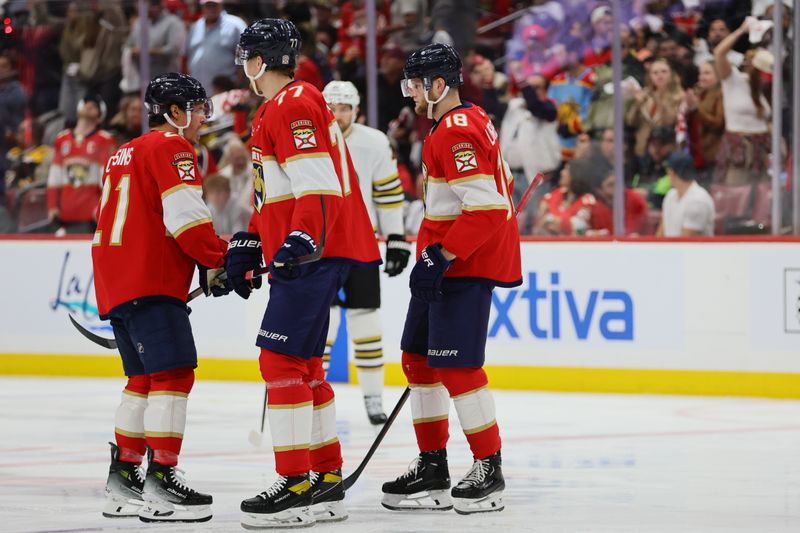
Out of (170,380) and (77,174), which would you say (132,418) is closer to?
(170,380)

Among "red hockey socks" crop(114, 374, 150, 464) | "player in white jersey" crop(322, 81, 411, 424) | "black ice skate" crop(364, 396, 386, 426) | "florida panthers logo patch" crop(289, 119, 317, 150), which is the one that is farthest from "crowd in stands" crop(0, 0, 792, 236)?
"florida panthers logo patch" crop(289, 119, 317, 150)

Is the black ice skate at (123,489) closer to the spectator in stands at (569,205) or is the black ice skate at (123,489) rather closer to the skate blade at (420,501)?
the skate blade at (420,501)

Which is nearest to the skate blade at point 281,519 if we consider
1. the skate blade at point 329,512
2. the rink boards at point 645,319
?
the skate blade at point 329,512

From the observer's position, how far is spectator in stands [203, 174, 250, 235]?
9.08m

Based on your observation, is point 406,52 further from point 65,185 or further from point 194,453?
point 194,453

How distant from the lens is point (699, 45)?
8367 mm

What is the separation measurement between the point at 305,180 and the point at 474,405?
2.90ft

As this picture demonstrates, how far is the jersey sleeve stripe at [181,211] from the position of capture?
421 centimetres

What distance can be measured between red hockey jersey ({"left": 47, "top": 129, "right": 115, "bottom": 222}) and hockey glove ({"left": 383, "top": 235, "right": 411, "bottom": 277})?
12.8ft

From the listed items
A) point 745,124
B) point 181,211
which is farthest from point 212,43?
point 181,211

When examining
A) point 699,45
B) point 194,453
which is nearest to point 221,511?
point 194,453

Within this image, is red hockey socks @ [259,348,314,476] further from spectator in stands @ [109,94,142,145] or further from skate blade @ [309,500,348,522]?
spectator in stands @ [109,94,142,145]

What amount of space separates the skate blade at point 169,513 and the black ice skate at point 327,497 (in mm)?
335

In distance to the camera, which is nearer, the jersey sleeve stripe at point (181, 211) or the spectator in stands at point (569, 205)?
the jersey sleeve stripe at point (181, 211)
